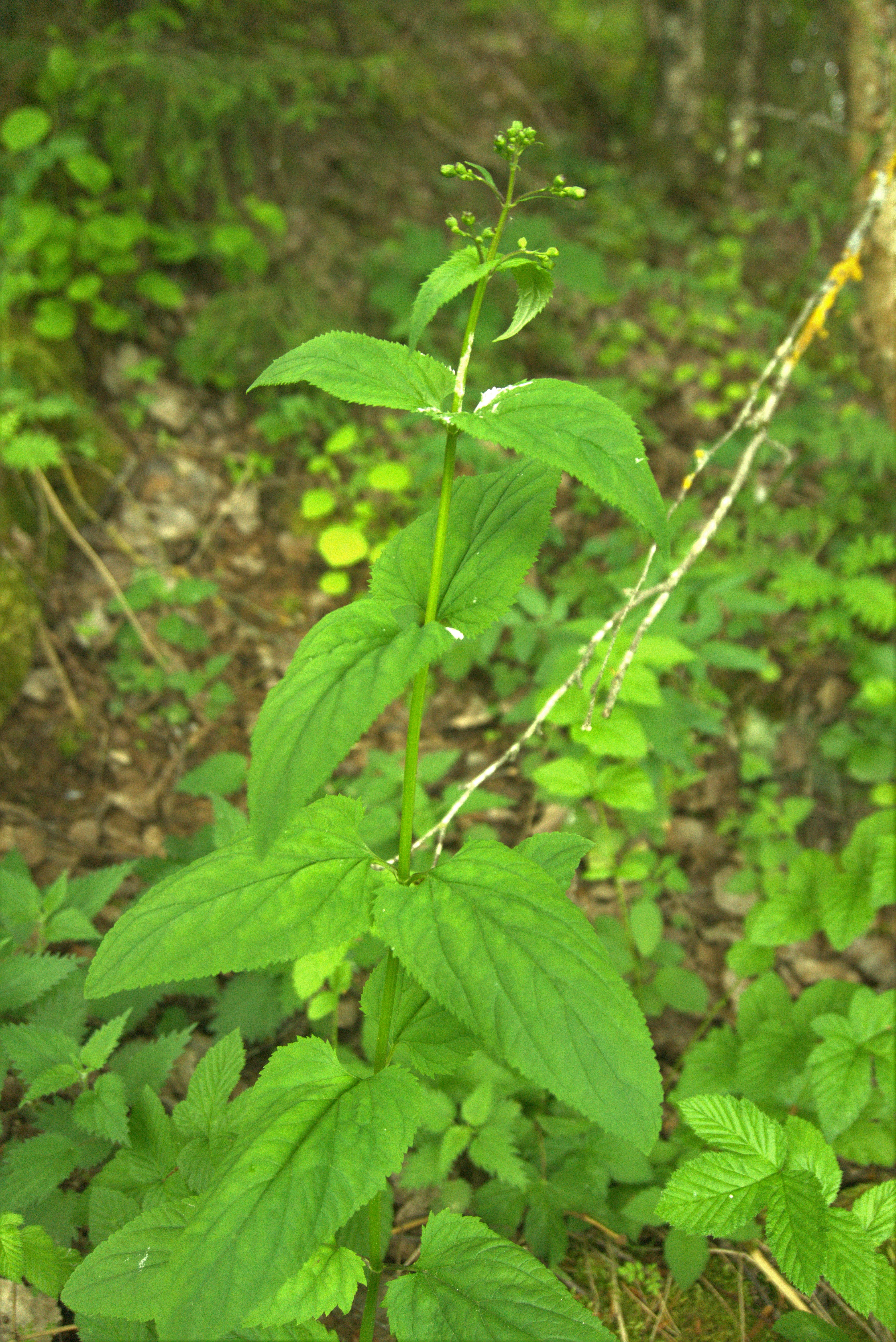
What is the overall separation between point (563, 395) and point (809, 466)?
436 cm

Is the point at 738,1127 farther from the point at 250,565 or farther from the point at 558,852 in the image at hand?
the point at 250,565

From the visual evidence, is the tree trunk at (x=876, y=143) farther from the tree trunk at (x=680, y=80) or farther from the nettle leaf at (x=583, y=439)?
the tree trunk at (x=680, y=80)

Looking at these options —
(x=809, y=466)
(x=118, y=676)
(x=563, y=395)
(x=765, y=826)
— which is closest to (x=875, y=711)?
(x=765, y=826)

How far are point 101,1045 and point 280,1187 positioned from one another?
0.81 meters

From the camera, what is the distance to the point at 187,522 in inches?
163

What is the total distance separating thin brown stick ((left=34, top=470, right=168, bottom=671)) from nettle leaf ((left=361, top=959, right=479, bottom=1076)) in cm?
235

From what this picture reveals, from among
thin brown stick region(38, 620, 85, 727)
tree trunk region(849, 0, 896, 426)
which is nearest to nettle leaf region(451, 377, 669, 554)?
thin brown stick region(38, 620, 85, 727)

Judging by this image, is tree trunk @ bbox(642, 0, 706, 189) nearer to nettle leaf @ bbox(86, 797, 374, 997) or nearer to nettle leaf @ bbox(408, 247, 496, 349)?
nettle leaf @ bbox(408, 247, 496, 349)

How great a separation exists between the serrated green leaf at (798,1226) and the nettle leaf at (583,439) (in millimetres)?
1318

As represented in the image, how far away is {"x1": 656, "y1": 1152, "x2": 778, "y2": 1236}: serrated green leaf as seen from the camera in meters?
1.51

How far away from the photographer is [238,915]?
124cm

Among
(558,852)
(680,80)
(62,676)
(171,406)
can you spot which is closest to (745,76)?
(680,80)

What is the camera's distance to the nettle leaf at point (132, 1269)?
1.32 metres

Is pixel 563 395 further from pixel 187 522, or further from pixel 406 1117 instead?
pixel 187 522
